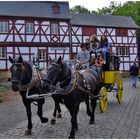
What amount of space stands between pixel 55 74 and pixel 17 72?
0.91 meters

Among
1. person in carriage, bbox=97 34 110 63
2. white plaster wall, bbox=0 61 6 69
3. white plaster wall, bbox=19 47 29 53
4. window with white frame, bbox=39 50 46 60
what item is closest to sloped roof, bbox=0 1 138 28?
white plaster wall, bbox=19 47 29 53

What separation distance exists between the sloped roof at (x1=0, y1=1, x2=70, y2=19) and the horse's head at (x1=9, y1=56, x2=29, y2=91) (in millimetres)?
30810

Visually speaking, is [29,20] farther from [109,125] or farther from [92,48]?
[109,125]

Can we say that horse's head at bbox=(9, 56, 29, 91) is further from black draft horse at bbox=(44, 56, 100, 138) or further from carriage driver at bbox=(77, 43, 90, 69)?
carriage driver at bbox=(77, 43, 90, 69)

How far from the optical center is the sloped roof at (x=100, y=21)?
4304cm

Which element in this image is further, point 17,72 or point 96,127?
point 96,127

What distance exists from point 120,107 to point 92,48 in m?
2.51

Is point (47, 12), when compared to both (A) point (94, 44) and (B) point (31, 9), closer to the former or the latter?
(B) point (31, 9)

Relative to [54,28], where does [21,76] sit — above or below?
below

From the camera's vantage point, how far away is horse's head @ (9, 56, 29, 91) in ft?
24.6

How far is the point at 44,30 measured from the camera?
39.2 metres

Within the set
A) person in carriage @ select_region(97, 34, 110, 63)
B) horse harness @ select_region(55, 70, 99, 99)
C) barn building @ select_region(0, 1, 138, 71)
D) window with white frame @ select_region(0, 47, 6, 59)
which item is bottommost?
horse harness @ select_region(55, 70, 99, 99)

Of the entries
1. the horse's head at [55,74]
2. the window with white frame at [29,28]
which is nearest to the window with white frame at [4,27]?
the window with white frame at [29,28]

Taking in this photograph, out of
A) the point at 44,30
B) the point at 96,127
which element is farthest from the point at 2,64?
the point at 96,127
